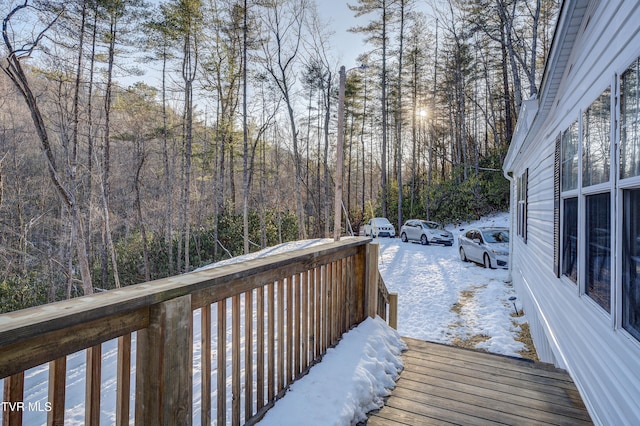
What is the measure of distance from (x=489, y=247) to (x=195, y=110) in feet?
49.8

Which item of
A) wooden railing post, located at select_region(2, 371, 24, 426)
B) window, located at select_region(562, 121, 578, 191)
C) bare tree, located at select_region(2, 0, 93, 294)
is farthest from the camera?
bare tree, located at select_region(2, 0, 93, 294)

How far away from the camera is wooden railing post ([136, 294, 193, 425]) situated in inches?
51.4

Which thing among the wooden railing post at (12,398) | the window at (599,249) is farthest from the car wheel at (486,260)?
the wooden railing post at (12,398)

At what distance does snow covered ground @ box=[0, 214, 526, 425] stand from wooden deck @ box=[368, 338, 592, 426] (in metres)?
0.14

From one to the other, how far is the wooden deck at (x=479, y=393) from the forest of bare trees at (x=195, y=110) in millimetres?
10479

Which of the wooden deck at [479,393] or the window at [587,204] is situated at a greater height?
the window at [587,204]

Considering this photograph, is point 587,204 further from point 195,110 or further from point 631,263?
point 195,110

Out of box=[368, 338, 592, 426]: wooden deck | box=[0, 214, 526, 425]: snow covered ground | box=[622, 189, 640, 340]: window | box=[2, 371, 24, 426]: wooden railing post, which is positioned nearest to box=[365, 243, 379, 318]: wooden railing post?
box=[0, 214, 526, 425]: snow covered ground

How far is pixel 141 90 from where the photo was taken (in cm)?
1380

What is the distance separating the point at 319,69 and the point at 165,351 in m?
19.3

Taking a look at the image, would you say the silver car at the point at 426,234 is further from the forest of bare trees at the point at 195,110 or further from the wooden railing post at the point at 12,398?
the wooden railing post at the point at 12,398

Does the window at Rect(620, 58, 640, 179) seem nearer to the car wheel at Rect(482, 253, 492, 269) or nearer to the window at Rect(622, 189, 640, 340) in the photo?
the window at Rect(622, 189, 640, 340)

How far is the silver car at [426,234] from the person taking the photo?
583 inches

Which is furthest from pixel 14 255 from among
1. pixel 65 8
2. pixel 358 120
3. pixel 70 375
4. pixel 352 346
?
pixel 358 120
